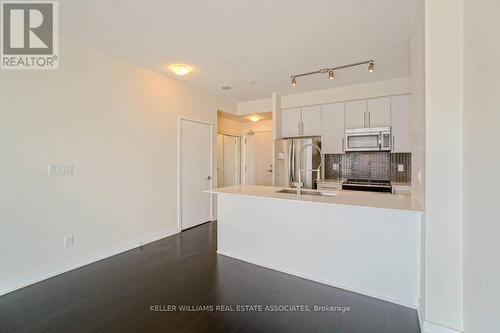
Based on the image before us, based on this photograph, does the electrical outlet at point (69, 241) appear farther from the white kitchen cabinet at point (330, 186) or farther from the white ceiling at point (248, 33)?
the white kitchen cabinet at point (330, 186)

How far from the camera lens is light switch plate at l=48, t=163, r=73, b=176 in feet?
8.63

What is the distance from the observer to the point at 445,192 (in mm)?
1702

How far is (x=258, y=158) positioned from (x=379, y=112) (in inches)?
132

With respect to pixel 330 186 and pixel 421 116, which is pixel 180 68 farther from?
pixel 330 186

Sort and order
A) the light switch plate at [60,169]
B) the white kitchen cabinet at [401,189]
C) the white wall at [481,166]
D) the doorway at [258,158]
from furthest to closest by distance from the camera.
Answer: the doorway at [258,158]
the white kitchen cabinet at [401,189]
the light switch plate at [60,169]
the white wall at [481,166]

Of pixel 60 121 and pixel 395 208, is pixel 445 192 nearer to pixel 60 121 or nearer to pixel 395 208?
pixel 395 208

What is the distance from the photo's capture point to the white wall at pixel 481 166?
46.9 inches

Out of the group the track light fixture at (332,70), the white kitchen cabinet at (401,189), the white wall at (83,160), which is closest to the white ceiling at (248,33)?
the track light fixture at (332,70)

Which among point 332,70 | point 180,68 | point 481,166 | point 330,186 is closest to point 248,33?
point 180,68

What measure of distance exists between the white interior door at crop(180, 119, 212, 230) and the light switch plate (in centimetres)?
176

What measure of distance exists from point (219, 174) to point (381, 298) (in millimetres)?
4487

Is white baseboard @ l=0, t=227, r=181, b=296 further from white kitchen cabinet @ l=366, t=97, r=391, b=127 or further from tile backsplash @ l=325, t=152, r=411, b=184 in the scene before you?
white kitchen cabinet @ l=366, t=97, r=391, b=127

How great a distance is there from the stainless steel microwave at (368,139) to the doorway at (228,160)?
3.04 meters

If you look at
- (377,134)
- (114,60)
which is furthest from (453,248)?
(114,60)
